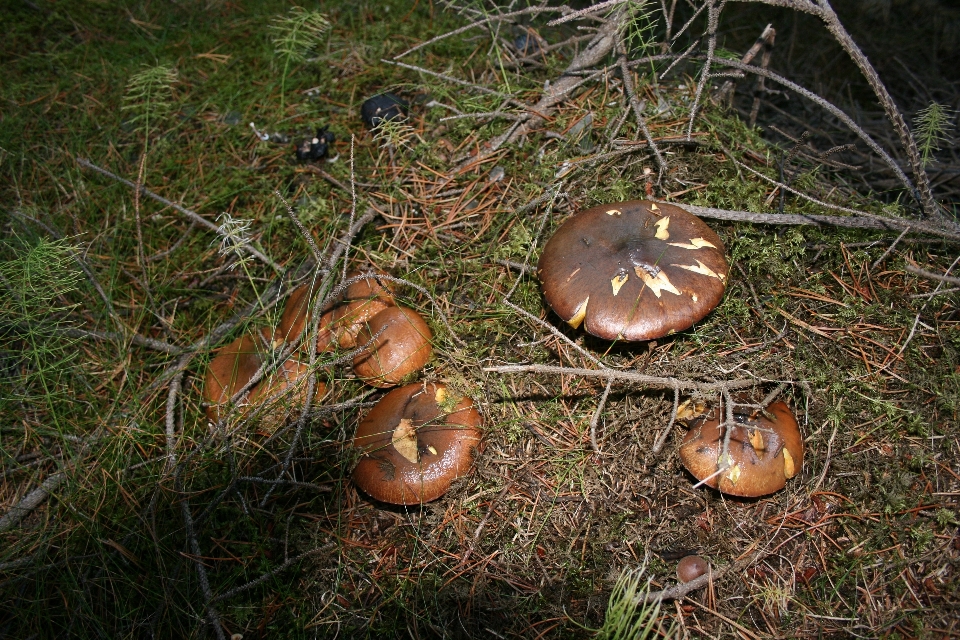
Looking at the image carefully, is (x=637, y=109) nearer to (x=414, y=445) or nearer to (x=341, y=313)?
(x=341, y=313)

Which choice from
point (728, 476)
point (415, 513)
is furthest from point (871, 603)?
point (415, 513)

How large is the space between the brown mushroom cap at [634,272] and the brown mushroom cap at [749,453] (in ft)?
1.50

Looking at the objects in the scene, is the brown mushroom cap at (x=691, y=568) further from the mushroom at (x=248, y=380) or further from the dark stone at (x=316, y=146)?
the dark stone at (x=316, y=146)

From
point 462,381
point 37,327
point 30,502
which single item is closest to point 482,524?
point 462,381

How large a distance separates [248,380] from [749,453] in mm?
2184

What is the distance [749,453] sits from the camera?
7.44 ft

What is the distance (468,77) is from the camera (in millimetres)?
3625

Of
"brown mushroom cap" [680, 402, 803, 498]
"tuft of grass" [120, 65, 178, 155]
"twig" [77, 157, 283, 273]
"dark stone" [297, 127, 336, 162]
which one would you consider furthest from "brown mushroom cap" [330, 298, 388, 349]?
"tuft of grass" [120, 65, 178, 155]

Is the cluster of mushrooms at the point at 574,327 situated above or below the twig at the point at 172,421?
above

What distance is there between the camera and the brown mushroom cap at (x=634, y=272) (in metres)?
2.32

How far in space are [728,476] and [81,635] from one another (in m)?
2.59

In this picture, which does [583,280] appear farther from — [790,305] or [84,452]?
[84,452]

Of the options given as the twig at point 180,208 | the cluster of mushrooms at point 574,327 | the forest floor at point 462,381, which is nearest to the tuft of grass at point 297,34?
the forest floor at point 462,381

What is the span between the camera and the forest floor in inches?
89.8
